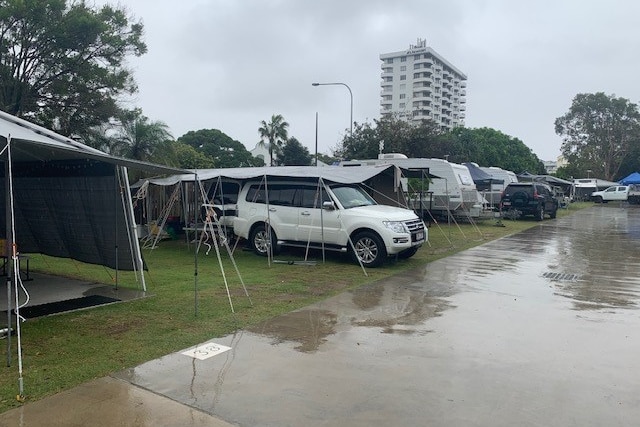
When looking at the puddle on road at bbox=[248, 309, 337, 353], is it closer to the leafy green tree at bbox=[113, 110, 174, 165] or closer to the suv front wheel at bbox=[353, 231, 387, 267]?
the suv front wheel at bbox=[353, 231, 387, 267]

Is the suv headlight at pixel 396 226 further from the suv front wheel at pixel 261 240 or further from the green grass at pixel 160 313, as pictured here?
the suv front wheel at pixel 261 240

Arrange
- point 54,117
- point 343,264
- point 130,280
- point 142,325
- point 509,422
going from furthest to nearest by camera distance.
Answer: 1. point 54,117
2. point 343,264
3. point 130,280
4. point 142,325
5. point 509,422

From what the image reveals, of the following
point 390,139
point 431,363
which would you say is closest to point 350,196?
point 431,363

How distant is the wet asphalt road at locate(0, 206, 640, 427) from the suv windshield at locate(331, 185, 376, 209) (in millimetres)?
2829

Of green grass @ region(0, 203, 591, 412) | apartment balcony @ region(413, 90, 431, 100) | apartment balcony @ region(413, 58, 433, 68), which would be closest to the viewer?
green grass @ region(0, 203, 591, 412)

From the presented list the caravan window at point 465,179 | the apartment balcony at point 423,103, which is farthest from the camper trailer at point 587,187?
the apartment balcony at point 423,103

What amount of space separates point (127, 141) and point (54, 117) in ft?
9.55

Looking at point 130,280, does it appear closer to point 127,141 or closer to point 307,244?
point 307,244

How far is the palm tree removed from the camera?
61.1 meters

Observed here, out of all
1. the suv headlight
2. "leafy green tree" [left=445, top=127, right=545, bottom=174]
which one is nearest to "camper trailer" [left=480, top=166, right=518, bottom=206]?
"leafy green tree" [left=445, top=127, right=545, bottom=174]

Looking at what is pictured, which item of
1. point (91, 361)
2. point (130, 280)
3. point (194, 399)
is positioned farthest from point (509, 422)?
point (130, 280)

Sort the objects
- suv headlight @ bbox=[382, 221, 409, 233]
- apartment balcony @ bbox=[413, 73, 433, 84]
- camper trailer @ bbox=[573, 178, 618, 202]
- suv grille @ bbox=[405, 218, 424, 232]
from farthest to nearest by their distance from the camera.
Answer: apartment balcony @ bbox=[413, 73, 433, 84]
camper trailer @ bbox=[573, 178, 618, 202]
suv grille @ bbox=[405, 218, 424, 232]
suv headlight @ bbox=[382, 221, 409, 233]

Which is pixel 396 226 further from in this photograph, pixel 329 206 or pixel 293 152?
pixel 293 152

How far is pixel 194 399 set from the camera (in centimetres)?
422
